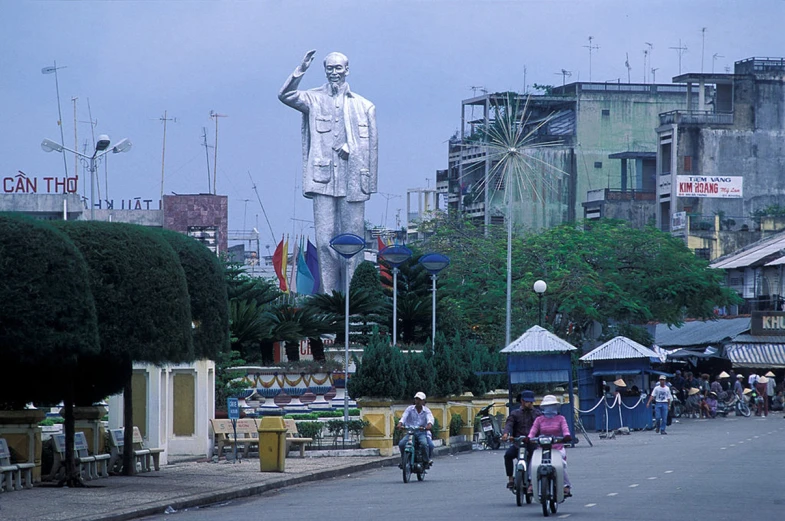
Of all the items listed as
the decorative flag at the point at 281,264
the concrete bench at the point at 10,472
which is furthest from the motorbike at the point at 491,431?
the decorative flag at the point at 281,264

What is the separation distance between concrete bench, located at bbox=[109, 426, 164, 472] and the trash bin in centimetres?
192

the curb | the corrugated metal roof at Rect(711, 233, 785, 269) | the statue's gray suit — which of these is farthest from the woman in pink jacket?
the corrugated metal roof at Rect(711, 233, 785, 269)

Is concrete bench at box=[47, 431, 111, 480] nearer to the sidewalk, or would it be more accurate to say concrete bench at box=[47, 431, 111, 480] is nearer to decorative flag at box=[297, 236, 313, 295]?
the sidewalk

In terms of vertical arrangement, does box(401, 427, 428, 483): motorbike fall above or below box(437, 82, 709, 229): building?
below

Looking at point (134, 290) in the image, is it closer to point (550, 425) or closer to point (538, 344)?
point (550, 425)

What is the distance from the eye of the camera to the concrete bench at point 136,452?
24.8m

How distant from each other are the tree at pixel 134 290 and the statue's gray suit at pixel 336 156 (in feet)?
95.5

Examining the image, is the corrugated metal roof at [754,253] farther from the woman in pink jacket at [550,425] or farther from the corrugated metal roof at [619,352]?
the woman in pink jacket at [550,425]

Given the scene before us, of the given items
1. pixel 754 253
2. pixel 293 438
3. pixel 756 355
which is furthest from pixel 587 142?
pixel 293 438

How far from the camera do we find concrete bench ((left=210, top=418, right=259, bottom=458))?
93.2 feet

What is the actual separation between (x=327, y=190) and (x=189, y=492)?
31536 mm

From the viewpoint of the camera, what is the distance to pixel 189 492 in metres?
20.7

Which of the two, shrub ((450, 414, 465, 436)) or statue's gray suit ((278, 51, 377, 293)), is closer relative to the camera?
shrub ((450, 414, 465, 436))

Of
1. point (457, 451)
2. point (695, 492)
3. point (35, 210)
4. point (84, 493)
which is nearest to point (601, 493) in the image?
point (695, 492)
